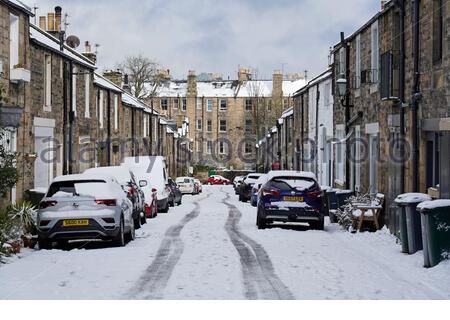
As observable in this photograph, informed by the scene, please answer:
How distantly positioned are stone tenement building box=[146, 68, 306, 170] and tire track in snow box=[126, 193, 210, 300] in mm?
78410

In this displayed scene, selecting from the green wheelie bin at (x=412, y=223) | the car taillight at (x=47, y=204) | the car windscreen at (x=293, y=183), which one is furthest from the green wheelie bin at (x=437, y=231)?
the car windscreen at (x=293, y=183)

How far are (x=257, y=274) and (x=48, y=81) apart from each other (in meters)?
16.7

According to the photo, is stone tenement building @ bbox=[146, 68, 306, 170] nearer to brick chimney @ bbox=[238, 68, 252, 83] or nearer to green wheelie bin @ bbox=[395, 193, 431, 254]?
brick chimney @ bbox=[238, 68, 252, 83]

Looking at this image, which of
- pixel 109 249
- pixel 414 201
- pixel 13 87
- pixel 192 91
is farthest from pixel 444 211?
pixel 192 91

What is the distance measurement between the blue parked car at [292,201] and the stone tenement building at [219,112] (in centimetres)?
7459

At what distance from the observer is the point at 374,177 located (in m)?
23.2

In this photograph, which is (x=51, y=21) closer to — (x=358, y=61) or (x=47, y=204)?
(x=358, y=61)

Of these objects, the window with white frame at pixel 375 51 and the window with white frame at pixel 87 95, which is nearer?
the window with white frame at pixel 375 51

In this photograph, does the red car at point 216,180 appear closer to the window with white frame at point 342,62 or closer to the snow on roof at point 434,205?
the window with white frame at point 342,62

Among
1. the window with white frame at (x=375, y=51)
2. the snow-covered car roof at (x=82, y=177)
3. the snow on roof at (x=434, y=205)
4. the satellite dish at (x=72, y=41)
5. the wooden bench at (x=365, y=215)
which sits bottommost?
the wooden bench at (x=365, y=215)

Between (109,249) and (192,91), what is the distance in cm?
8263

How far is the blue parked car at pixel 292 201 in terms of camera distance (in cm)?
2061

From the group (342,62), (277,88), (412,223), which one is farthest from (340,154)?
(277,88)

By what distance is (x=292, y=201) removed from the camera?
813 inches
